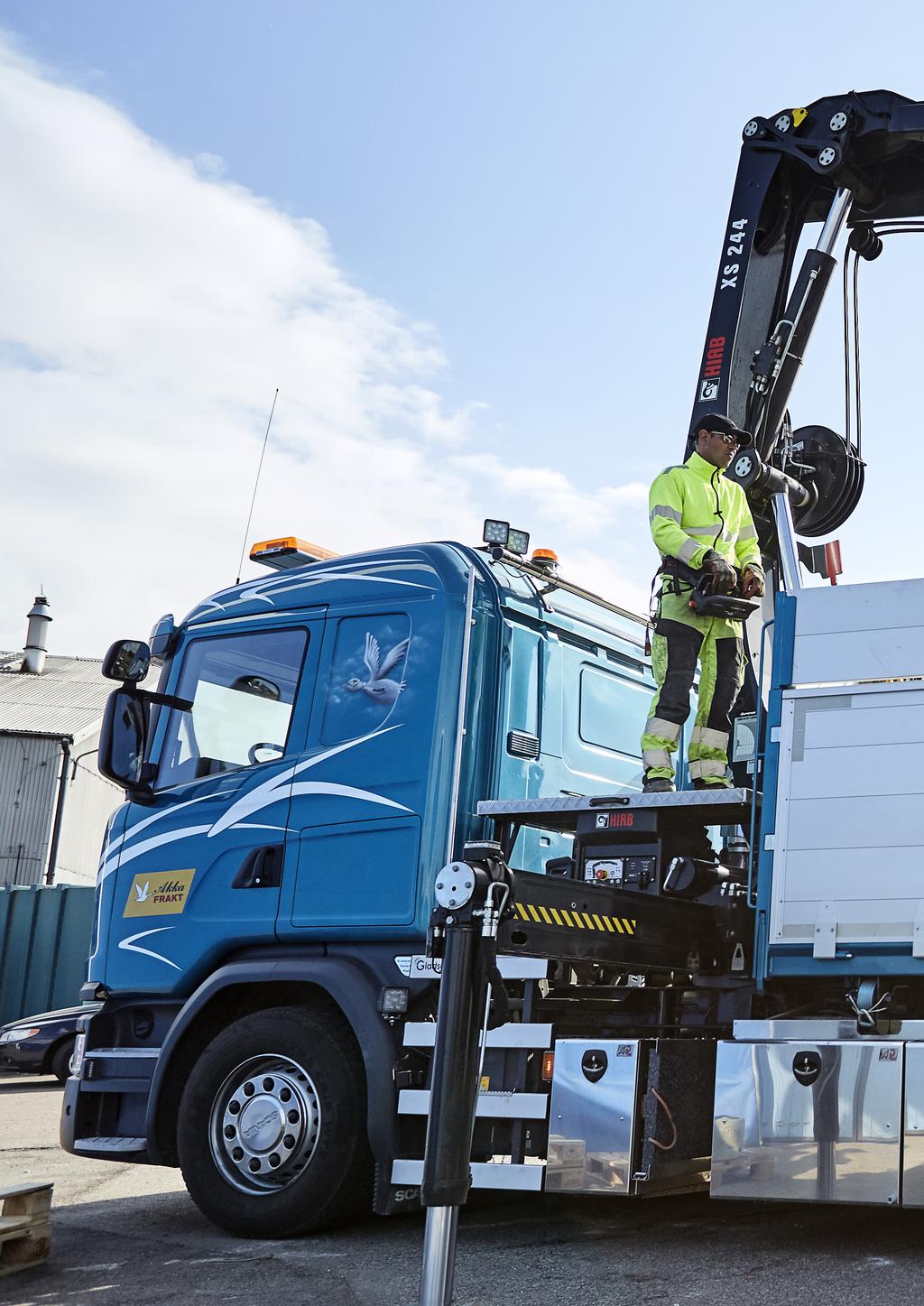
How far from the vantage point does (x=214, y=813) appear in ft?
21.7

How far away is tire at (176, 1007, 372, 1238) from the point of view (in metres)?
5.82

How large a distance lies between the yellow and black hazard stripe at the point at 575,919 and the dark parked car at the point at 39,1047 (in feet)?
32.5

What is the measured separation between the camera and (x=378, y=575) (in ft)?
21.4

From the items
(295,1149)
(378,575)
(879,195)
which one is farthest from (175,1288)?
(879,195)

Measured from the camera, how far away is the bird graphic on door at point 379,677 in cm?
629

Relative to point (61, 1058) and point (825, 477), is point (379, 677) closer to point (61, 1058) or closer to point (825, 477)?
point (825, 477)

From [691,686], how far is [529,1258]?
253 centimetres

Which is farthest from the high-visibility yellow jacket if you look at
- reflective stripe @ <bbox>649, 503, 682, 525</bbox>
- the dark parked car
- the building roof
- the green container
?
the building roof

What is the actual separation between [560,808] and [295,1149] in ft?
5.82

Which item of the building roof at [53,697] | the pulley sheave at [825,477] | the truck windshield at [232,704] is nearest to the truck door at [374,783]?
the truck windshield at [232,704]

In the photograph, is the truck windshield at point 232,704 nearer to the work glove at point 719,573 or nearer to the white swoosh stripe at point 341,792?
the white swoosh stripe at point 341,792

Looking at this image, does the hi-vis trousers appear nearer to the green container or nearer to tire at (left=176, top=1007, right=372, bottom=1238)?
tire at (left=176, top=1007, right=372, bottom=1238)

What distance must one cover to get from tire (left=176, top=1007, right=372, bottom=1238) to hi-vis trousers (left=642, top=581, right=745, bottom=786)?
1896 mm

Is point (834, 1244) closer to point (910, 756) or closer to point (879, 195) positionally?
point (910, 756)
